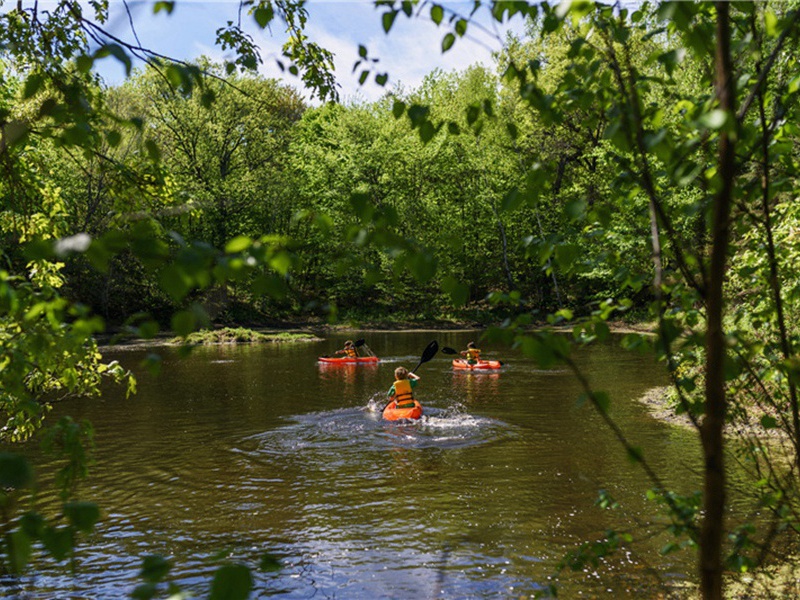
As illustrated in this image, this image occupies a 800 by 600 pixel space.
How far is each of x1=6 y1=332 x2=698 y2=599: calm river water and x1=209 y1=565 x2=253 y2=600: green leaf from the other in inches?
12.4

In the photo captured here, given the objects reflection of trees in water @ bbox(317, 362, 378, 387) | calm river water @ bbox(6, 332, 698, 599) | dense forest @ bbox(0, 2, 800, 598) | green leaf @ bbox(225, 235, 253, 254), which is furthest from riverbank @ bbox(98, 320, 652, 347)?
green leaf @ bbox(225, 235, 253, 254)

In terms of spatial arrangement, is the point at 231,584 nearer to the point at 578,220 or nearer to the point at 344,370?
the point at 578,220

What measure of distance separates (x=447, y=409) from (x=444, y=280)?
14547 millimetres

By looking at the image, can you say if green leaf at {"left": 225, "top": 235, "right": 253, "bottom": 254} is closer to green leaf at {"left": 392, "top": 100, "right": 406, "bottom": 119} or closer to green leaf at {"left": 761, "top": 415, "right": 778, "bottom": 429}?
green leaf at {"left": 392, "top": 100, "right": 406, "bottom": 119}

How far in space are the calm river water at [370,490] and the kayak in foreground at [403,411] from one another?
26 centimetres

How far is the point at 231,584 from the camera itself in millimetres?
1544

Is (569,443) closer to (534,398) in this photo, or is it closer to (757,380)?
(534,398)

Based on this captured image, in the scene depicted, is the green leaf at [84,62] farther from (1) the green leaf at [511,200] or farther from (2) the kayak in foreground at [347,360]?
(2) the kayak in foreground at [347,360]

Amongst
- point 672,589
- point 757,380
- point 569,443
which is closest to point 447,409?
point 569,443

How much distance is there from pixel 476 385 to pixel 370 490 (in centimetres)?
1044

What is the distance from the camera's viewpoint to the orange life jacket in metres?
15.2

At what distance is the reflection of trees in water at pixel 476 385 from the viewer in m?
18.2

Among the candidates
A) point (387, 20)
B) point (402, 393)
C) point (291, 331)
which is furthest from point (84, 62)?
point (291, 331)

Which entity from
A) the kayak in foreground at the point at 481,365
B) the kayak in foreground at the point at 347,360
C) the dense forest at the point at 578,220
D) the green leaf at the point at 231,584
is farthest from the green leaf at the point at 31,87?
the kayak in foreground at the point at 347,360
